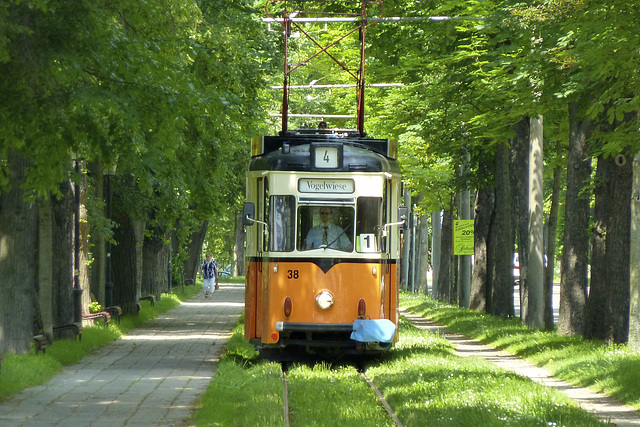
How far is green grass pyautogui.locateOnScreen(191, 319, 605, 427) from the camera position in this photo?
11.3 meters

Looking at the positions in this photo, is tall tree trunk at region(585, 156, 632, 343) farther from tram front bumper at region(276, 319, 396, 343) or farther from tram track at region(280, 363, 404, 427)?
tram track at region(280, 363, 404, 427)

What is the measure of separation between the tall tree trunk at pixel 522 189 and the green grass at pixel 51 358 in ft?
31.4

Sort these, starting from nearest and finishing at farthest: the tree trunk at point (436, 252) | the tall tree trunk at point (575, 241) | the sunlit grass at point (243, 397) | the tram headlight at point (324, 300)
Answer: the sunlit grass at point (243, 397) → the tram headlight at point (324, 300) → the tall tree trunk at point (575, 241) → the tree trunk at point (436, 252)

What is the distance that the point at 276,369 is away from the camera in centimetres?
1645

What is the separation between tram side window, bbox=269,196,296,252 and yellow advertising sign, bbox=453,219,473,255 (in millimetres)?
18914

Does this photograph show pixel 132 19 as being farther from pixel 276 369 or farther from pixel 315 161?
pixel 276 369

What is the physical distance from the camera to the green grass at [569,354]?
606 inches

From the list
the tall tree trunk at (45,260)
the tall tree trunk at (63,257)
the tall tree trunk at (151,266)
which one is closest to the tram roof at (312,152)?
the tall tree trunk at (45,260)

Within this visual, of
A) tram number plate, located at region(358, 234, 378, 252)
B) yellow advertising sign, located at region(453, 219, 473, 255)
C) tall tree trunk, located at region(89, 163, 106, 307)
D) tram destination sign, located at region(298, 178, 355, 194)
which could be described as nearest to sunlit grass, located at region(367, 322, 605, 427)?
tram number plate, located at region(358, 234, 378, 252)

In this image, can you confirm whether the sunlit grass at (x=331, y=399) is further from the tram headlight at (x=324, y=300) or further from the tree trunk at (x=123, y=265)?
the tree trunk at (x=123, y=265)

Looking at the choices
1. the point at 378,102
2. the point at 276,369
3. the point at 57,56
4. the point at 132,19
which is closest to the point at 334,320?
the point at 276,369

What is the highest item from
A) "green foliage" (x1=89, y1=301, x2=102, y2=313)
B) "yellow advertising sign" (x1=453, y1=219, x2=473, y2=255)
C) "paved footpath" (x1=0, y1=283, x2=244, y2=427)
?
"yellow advertising sign" (x1=453, y1=219, x2=473, y2=255)

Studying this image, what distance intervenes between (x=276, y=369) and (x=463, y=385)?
11.5ft

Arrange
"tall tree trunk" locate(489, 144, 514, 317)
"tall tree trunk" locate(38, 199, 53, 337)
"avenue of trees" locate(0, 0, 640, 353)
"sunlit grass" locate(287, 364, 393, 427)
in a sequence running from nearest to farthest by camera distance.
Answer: "sunlit grass" locate(287, 364, 393, 427)
"avenue of trees" locate(0, 0, 640, 353)
"tall tree trunk" locate(38, 199, 53, 337)
"tall tree trunk" locate(489, 144, 514, 317)
